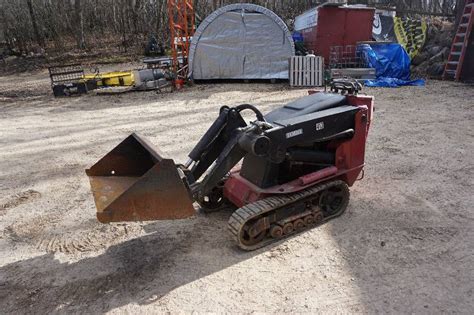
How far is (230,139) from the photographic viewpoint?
12.9 feet

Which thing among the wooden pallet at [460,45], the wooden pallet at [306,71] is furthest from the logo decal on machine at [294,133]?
the wooden pallet at [460,45]

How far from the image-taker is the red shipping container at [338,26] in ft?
47.1

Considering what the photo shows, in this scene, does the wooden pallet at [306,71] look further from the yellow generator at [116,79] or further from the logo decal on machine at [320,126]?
the logo decal on machine at [320,126]

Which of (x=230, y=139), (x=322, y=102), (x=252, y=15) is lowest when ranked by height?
(x=230, y=139)

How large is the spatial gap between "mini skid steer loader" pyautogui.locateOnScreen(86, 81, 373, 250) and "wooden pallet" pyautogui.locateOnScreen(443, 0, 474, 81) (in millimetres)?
10043

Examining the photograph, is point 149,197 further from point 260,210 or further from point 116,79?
point 116,79

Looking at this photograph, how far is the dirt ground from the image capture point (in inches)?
122

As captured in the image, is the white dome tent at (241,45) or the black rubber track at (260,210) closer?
the black rubber track at (260,210)

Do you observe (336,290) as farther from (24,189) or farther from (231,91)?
(231,91)

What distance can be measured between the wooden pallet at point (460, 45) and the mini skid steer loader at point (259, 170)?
10.0 m

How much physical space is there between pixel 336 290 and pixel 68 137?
6715mm

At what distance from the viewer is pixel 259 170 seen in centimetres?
409

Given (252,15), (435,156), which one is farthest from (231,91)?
(435,156)

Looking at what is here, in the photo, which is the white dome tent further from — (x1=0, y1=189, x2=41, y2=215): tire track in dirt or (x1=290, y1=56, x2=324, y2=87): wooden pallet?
(x1=0, y1=189, x2=41, y2=215): tire track in dirt
